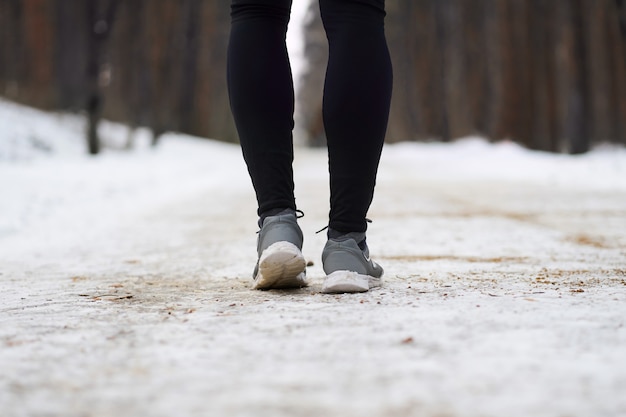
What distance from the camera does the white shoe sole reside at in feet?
4.67

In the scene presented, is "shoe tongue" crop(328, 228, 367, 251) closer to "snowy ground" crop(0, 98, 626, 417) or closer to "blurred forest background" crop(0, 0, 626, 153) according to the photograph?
"snowy ground" crop(0, 98, 626, 417)

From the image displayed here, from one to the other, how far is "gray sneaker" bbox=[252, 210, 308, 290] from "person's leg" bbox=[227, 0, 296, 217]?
5 cm

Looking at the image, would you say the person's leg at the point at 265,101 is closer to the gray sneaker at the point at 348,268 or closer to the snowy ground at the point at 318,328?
the gray sneaker at the point at 348,268

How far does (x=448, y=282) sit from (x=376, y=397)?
2.90 feet

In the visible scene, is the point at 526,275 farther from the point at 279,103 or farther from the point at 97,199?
the point at 97,199

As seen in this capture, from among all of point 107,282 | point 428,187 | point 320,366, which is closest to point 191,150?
point 428,187

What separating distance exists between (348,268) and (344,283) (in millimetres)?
52

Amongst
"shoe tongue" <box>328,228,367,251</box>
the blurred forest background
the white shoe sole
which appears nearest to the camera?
the white shoe sole

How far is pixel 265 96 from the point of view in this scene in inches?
61.9

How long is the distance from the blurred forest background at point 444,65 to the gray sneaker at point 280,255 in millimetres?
8134

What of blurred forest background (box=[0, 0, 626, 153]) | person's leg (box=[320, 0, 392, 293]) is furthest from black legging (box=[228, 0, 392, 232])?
blurred forest background (box=[0, 0, 626, 153])

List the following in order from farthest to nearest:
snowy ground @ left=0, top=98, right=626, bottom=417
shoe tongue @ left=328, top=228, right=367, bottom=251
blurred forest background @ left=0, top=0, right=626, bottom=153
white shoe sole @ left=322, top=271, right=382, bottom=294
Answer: blurred forest background @ left=0, top=0, right=626, bottom=153 < shoe tongue @ left=328, top=228, right=367, bottom=251 < white shoe sole @ left=322, top=271, right=382, bottom=294 < snowy ground @ left=0, top=98, right=626, bottom=417

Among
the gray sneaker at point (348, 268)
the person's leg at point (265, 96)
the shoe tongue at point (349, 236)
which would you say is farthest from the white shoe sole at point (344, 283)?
the person's leg at point (265, 96)

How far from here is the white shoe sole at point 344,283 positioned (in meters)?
1.42
